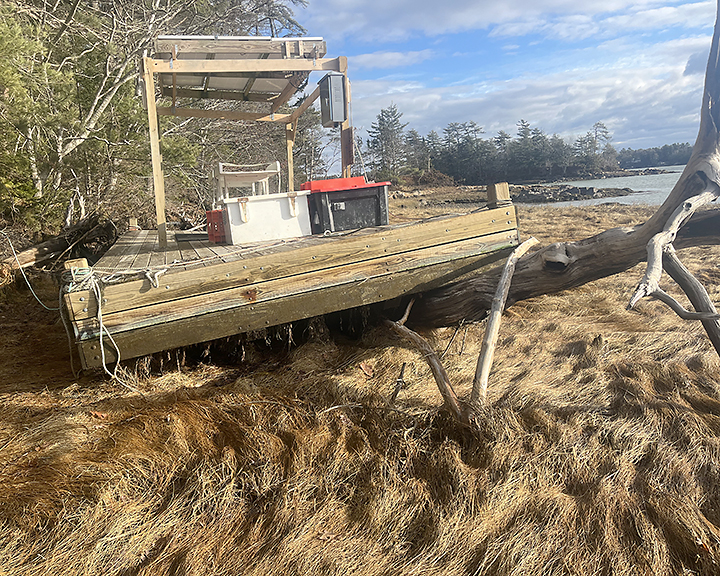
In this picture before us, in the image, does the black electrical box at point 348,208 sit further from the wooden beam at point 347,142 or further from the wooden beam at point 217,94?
the wooden beam at point 217,94

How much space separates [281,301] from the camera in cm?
351

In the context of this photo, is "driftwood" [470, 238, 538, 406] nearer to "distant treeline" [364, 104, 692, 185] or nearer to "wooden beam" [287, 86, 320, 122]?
"wooden beam" [287, 86, 320, 122]

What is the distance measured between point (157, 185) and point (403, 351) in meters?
2.76

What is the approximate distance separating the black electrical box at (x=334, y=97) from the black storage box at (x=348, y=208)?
2.02 ft

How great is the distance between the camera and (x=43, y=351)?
189 inches

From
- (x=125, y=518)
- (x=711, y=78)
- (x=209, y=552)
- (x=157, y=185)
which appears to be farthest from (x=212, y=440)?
(x=711, y=78)

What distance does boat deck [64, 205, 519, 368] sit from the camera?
3.09m

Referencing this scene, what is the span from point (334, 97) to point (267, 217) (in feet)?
4.37

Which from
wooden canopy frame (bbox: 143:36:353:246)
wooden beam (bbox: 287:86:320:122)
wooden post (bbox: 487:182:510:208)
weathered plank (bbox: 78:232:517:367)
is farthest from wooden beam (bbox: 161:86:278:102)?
weathered plank (bbox: 78:232:517:367)

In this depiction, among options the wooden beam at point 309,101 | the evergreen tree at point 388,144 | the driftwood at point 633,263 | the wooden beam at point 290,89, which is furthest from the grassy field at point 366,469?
the evergreen tree at point 388,144

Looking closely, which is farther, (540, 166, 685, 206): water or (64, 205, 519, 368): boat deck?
(540, 166, 685, 206): water

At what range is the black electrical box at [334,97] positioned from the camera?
4582 mm

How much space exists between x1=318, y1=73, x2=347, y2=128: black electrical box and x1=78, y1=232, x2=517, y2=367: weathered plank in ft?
5.57

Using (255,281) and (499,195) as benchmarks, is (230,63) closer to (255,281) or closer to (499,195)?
(255,281)
